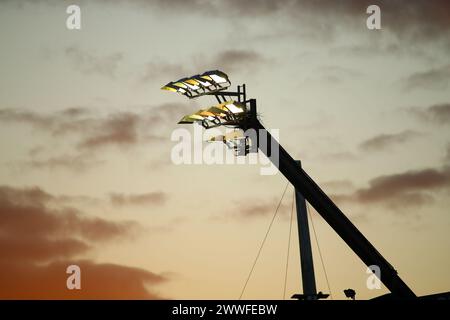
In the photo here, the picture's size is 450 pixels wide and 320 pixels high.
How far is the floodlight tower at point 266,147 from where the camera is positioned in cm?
3462

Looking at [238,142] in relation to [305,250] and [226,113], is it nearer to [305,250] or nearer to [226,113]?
[226,113]

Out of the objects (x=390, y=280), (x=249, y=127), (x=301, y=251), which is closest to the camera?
(x=249, y=127)

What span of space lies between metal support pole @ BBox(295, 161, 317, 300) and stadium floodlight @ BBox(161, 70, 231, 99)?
17.1 metres

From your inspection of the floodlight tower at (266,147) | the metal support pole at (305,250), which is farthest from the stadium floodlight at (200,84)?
the metal support pole at (305,250)

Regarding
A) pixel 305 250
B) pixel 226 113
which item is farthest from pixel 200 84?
pixel 305 250

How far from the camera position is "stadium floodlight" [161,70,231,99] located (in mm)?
34750

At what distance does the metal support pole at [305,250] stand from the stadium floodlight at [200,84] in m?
17.1

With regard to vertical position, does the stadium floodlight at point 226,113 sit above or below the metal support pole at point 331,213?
above

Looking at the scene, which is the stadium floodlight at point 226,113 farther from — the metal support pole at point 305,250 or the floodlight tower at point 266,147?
the metal support pole at point 305,250

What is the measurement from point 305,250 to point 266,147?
20349 mm
